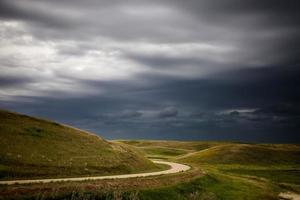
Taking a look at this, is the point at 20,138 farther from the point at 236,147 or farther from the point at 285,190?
the point at 236,147

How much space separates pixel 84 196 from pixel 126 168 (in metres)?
24.3

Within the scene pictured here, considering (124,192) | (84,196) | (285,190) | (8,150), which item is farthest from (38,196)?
(285,190)

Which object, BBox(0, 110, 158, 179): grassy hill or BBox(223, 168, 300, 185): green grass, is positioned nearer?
BBox(0, 110, 158, 179): grassy hill

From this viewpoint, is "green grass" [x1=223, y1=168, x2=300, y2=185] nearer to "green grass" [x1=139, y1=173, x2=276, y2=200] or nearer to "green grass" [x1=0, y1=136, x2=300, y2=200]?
"green grass" [x1=0, y1=136, x2=300, y2=200]

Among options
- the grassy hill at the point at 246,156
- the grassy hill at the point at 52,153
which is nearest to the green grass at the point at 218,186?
the grassy hill at the point at 246,156

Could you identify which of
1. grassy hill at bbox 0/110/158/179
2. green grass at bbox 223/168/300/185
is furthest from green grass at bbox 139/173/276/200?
green grass at bbox 223/168/300/185

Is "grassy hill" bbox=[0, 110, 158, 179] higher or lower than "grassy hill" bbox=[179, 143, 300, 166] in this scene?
higher

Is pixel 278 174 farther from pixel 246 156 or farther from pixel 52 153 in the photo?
pixel 52 153

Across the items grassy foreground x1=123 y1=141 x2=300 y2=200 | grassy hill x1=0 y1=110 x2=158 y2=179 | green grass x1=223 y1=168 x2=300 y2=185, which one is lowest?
green grass x1=223 y1=168 x2=300 y2=185

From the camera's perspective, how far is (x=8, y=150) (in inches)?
2121

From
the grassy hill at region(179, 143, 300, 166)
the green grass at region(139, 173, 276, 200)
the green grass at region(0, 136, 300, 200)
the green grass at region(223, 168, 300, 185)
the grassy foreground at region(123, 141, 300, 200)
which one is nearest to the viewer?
the green grass at region(0, 136, 300, 200)

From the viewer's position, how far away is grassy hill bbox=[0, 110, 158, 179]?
50.1 metres

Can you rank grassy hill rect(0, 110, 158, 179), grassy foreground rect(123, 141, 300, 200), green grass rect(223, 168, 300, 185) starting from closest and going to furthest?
grassy hill rect(0, 110, 158, 179), grassy foreground rect(123, 141, 300, 200), green grass rect(223, 168, 300, 185)

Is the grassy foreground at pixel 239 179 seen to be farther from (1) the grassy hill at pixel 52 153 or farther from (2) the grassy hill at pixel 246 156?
(1) the grassy hill at pixel 52 153
